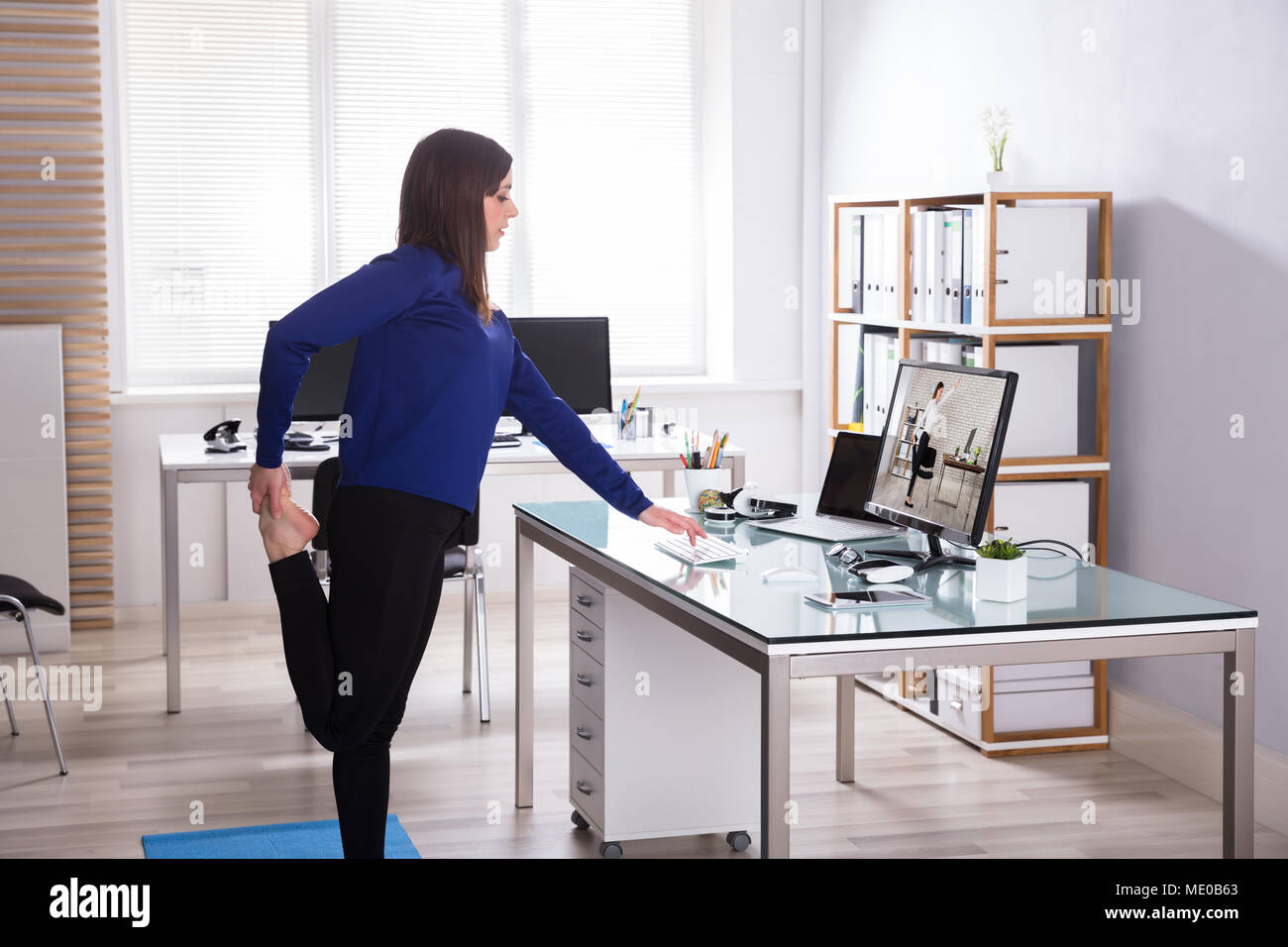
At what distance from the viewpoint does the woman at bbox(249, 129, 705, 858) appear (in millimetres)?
2535

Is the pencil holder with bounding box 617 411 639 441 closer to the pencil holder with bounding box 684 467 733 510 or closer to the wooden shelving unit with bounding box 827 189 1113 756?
the wooden shelving unit with bounding box 827 189 1113 756

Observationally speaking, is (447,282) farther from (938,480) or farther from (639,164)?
(639,164)

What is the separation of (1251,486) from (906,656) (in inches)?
69.2

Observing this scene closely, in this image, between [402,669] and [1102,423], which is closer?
[402,669]

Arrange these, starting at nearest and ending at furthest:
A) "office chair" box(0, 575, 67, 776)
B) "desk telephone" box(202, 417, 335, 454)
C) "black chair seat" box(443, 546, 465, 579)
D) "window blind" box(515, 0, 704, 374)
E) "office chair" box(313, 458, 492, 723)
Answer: "office chair" box(0, 575, 67, 776) < "office chair" box(313, 458, 492, 723) < "black chair seat" box(443, 546, 465, 579) < "desk telephone" box(202, 417, 335, 454) < "window blind" box(515, 0, 704, 374)

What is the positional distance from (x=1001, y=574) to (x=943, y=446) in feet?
1.69

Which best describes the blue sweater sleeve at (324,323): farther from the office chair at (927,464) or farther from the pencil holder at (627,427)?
the pencil holder at (627,427)

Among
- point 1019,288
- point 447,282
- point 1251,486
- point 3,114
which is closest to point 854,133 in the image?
point 1019,288

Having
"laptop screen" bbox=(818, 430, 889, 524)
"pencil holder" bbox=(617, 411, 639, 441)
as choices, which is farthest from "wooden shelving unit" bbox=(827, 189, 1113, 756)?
"pencil holder" bbox=(617, 411, 639, 441)

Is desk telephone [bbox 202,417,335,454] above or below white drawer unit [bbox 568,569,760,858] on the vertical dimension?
above

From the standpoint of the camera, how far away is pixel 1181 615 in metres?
2.43

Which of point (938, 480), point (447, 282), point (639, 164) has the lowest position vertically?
point (938, 480)

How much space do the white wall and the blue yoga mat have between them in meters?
2.10

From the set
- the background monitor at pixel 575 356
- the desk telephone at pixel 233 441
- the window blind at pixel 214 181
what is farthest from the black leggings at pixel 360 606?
the window blind at pixel 214 181
